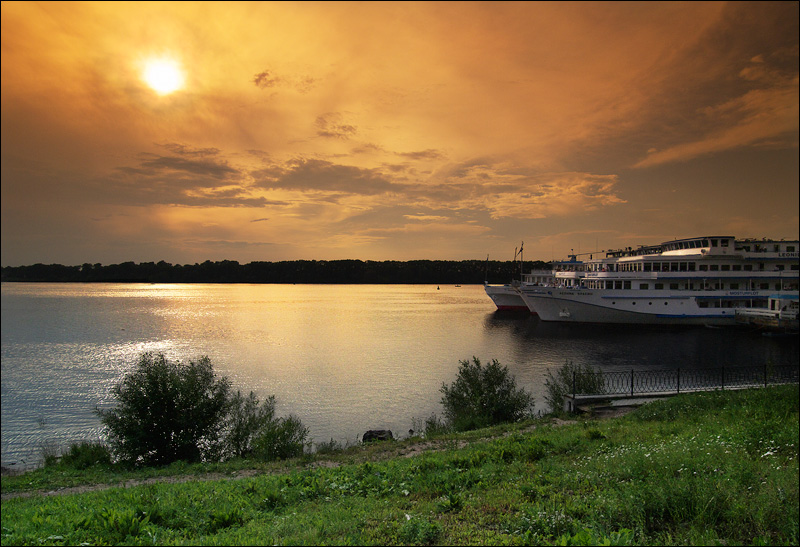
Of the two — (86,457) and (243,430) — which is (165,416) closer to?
(86,457)

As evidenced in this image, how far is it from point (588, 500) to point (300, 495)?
16.2ft

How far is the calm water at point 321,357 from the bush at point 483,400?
3.49 metres

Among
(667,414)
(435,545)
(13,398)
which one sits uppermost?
(435,545)

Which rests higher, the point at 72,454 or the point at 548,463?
the point at 548,463

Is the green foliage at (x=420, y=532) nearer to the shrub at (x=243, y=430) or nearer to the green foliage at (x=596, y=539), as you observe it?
the green foliage at (x=596, y=539)

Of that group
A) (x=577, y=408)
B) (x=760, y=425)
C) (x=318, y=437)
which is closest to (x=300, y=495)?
(x=760, y=425)

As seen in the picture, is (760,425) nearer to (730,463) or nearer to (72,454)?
(730,463)

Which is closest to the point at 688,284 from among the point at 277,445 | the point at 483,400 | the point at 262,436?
the point at 483,400

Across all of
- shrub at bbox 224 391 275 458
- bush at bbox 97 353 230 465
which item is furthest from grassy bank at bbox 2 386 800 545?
shrub at bbox 224 391 275 458

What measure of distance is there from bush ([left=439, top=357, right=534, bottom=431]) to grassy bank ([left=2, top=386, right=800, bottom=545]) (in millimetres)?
7906

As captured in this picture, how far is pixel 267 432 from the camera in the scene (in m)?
16.1

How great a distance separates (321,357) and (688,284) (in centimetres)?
4497

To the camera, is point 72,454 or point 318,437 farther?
point 318,437

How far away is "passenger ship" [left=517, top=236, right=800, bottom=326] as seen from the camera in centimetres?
4719
